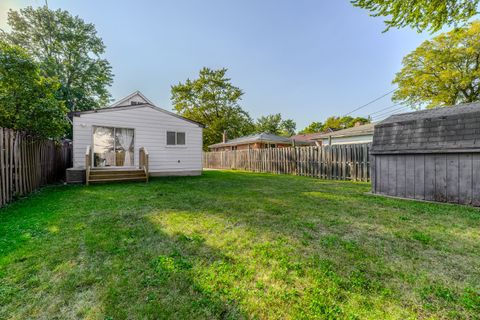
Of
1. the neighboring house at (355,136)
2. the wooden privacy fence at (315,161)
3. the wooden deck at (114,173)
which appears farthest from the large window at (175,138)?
the neighboring house at (355,136)

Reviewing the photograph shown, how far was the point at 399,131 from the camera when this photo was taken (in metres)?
5.91

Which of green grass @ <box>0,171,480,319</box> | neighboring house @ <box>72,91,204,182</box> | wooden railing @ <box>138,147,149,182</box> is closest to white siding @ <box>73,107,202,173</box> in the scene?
neighboring house @ <box>72,91,204,182</box>

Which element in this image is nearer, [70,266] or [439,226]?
[70,266]

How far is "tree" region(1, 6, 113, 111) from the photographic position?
1880 cm

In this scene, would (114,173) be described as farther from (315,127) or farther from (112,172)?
(315,127)

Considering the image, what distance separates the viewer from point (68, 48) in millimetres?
20141

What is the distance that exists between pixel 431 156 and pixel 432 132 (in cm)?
63

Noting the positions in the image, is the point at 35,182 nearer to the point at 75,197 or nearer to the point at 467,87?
the point at 75,197

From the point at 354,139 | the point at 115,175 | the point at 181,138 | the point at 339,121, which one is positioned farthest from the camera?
the point at 339,121

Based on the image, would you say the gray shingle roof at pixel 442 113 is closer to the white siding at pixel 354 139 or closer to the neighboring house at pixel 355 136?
the neighboring house at pixel 355 136

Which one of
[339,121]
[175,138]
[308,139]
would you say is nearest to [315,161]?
[175,138]

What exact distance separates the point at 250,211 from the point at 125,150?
8.21m

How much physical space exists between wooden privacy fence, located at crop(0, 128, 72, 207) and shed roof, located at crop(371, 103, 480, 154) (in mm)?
9491

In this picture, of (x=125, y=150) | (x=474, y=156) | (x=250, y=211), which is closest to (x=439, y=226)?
(x=474, y=156)
